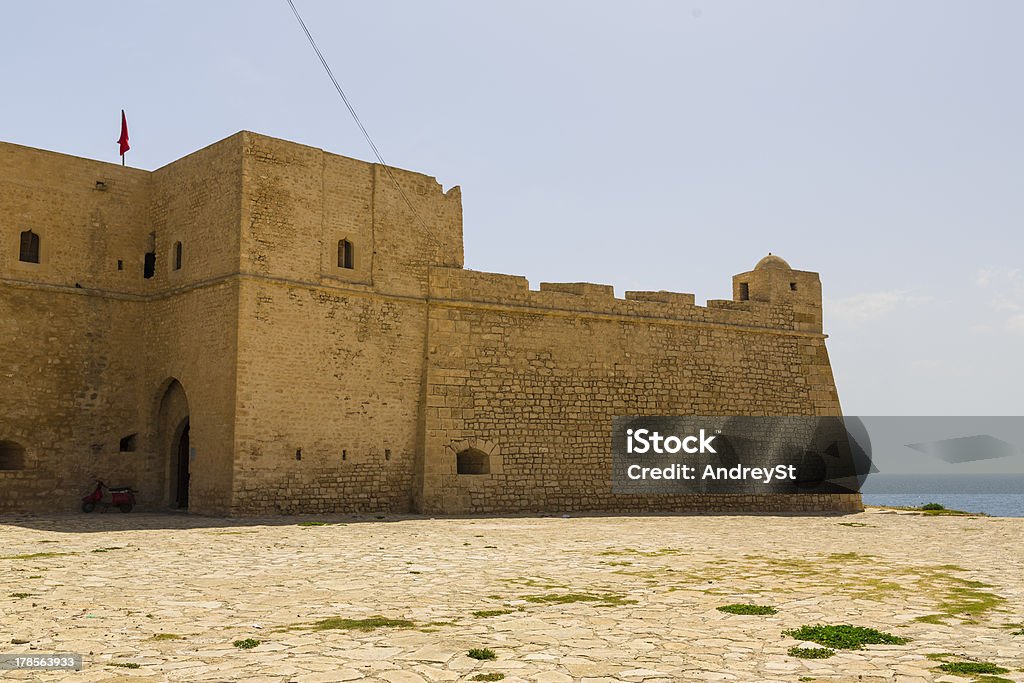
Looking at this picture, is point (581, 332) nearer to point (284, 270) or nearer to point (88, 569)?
point (284, 270)

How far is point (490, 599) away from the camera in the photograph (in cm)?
841

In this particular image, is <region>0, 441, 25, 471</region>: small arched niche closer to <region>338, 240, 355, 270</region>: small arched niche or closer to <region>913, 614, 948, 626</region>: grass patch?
<region>338, 240, 355, 270</region>: small arched niche

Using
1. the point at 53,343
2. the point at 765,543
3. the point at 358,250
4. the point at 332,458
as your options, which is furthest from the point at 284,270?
the point at 765,543

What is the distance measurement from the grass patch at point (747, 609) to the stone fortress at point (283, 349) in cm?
1074

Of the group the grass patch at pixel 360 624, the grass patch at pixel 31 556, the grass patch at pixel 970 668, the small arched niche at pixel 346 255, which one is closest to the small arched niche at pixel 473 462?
the small arched niche at pixel 346 255

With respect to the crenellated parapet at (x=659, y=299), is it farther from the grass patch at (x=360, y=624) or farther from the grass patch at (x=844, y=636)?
the grass patch at (x=844, y=636)

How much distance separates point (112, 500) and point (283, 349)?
4.51 metres

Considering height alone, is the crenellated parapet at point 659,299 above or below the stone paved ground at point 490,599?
above

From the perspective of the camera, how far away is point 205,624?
280 inches

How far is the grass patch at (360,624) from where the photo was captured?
701cm

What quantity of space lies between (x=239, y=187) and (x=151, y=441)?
5.62 meters

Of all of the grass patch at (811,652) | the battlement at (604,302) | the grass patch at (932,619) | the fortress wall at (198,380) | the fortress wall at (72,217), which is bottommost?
the grass patch at (932,619)

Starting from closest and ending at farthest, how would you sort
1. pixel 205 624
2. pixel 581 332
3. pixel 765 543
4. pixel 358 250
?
pixel 205 624, pixel 765 543, pixel 358 250, pixel 581 332

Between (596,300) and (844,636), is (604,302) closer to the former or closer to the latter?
(596,300)
